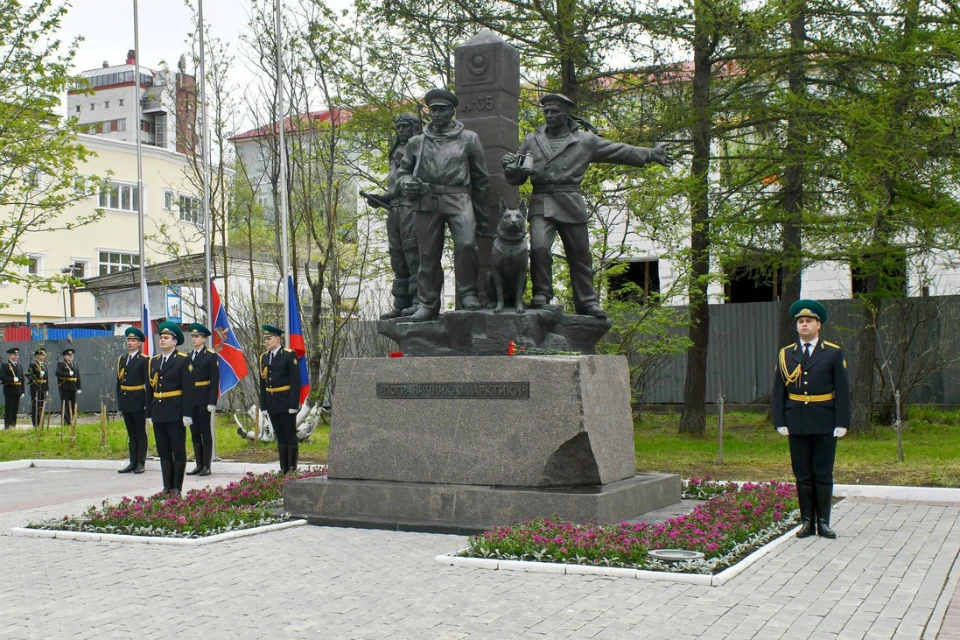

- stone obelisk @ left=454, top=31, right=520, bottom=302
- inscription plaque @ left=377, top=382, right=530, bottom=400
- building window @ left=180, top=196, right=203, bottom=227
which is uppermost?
building window @ left=180, top=196, right=203, bottom=227

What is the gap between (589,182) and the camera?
15984mm

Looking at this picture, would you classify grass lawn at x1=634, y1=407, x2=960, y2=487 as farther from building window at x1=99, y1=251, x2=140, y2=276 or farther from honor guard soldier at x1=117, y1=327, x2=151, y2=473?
building window at x1=99, y1=251, x2=140, y2=276

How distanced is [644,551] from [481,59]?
506 cm

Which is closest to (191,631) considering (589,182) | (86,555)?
(86,555)

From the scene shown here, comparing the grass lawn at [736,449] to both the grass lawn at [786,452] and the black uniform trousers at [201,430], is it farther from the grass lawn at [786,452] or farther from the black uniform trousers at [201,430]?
the black uniform trousers at [201,430]

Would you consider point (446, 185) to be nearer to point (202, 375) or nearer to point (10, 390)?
point (202, 375)

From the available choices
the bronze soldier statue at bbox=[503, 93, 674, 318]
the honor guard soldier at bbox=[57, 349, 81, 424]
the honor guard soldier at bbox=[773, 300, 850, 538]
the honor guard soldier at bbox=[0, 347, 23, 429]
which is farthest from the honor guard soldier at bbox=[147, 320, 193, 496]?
the honor guard soldier at bbox=[0, 347, 23, 429]

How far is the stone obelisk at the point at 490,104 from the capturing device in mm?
9805

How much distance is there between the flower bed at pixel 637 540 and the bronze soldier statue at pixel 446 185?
8.75 feet

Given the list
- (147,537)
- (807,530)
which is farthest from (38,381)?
(807,530)

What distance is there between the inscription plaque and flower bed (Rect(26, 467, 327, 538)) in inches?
54.6

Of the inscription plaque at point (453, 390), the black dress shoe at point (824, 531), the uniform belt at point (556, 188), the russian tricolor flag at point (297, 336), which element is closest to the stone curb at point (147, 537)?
the inscription plaque at point (453, 390)

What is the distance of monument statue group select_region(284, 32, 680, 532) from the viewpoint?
8.18m

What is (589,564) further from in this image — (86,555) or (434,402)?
(86,555)
